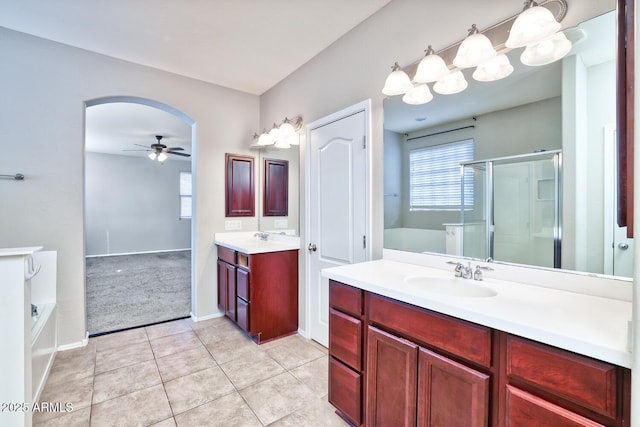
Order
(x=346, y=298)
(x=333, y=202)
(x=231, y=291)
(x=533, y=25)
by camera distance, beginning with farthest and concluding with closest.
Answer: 1. (x=231, y=291)
2. (x=333, y=202)
3. (x=346, y=298)
4. (x=533, y=25)

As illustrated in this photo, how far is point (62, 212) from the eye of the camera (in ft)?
8.27

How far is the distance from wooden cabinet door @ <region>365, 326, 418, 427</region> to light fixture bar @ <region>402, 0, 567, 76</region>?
60.6 inches

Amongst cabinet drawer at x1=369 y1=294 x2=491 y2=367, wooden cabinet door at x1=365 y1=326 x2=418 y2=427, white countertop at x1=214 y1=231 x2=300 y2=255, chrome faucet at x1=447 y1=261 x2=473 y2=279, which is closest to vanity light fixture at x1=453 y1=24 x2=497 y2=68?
chrome faucet at x1=447 y1=261 x2=473 y2=279

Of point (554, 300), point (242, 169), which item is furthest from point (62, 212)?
point (554, 300)

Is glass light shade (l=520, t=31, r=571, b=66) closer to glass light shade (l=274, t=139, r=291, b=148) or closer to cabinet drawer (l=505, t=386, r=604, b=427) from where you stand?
cabinet drawer (l=505, t=386, r=604, b=427)

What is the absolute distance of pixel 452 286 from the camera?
4.98 ft

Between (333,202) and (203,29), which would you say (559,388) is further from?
(203,29)

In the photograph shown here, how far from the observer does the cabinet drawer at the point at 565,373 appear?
30.8 inches

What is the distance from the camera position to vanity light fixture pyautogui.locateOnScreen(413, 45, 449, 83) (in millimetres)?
1599

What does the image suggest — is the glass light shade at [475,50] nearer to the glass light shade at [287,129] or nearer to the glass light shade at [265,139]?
the glass light shade at [287,129]

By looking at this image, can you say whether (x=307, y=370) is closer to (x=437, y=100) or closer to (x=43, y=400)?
(x=43, y=400)

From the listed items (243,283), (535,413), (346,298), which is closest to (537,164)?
(535,413)

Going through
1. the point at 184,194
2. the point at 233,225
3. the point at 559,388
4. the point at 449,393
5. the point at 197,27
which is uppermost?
the point at 197,27

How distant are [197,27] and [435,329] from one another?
2.67 m
